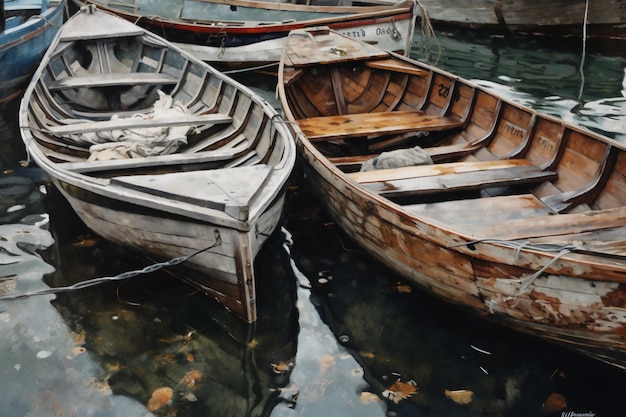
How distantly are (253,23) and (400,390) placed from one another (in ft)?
29.6

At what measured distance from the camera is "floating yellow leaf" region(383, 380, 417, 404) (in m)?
3.99

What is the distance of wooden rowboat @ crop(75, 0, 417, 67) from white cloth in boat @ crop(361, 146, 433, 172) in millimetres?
4822

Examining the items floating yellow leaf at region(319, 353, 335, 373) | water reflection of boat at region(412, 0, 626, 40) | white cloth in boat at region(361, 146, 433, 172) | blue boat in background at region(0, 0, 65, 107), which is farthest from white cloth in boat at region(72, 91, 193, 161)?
water reflection of boat at region(412, 0, 626, 40)

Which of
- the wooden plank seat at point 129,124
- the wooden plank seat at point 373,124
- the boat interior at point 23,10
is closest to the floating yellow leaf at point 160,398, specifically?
the wooden plank seat at point 129,124

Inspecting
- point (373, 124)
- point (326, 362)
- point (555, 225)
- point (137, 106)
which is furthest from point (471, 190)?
point (137, 106)

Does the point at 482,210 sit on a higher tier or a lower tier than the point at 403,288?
higher

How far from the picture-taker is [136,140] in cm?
615

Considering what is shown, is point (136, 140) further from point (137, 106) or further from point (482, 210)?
point (482, 210)

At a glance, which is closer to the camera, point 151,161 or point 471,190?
point 471,190

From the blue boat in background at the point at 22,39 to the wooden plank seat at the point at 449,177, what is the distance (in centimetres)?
616

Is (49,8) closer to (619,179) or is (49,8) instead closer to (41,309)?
(41,309)

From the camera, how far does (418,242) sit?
4.30 metres

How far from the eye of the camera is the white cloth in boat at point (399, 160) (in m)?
5.60

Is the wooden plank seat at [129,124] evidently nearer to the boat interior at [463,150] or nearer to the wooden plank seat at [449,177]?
the boat interior at [463,150]
